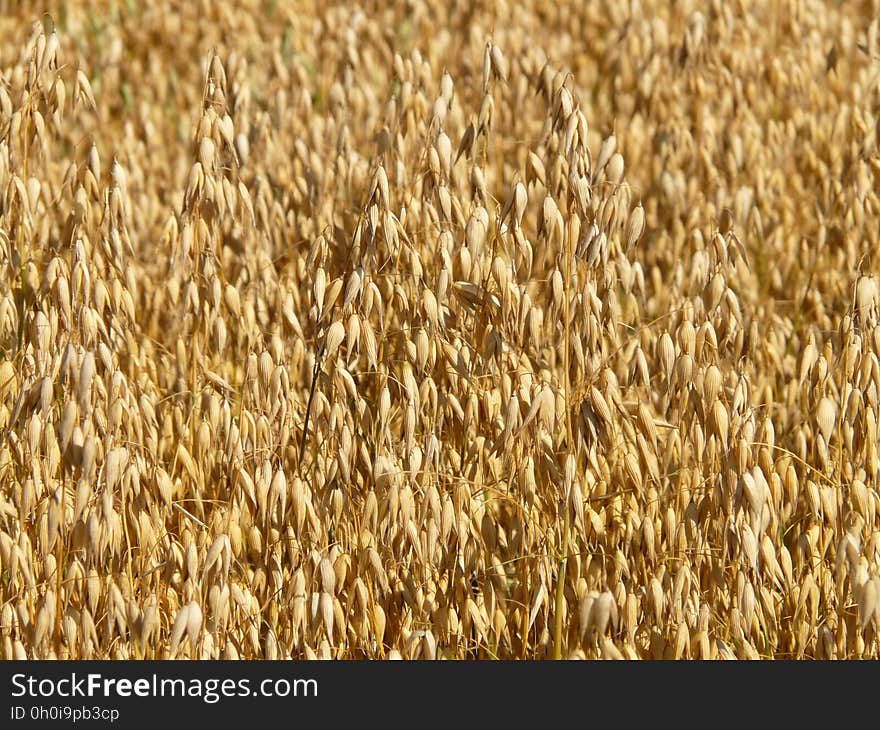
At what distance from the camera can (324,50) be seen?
3.86 metres

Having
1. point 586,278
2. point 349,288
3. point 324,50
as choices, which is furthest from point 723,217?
point 324,50

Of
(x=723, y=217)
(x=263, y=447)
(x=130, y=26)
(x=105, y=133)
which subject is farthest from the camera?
(x=130, y=26)

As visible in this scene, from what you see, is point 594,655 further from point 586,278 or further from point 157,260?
point 157,260

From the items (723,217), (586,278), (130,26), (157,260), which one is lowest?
(586,278)

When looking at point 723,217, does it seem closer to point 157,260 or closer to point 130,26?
point 157,260

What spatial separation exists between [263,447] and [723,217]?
1.28m

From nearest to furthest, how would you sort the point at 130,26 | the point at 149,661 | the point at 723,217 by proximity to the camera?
the point at 149,661 < the point at 723,217 < the point at 130,26

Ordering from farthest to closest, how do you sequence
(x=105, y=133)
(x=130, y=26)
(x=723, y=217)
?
(x=130, y=26) → (x=105, y=133) → (x=723, y=217)

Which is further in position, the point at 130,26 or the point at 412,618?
the point at 130,26

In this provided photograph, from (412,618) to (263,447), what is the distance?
0.42 m

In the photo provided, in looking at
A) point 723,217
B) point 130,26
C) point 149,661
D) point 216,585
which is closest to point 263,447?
point 216,585

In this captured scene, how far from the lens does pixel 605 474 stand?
2.31m

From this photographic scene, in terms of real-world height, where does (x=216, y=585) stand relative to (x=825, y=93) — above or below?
below

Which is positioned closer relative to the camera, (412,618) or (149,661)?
(149,661)
